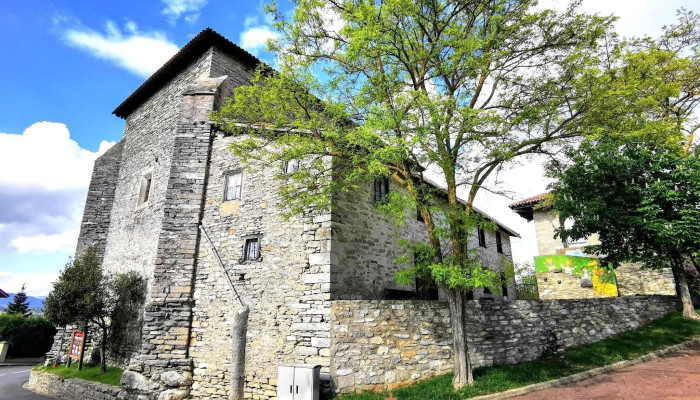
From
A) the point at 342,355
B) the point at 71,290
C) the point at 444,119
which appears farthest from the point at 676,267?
the point at 71,290

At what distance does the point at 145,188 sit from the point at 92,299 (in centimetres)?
463

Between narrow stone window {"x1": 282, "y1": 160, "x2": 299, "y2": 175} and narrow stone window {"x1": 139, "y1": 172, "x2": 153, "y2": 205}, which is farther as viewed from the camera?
narrow stone window {"x1": 139, "y1": 172, "x2": 153, "y2": 205}

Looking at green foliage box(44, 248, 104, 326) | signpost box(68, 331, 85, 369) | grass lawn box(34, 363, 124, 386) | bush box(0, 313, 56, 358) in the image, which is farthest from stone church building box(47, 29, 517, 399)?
bush box(0, 313, 56, 358)

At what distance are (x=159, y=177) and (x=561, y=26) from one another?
13.9m

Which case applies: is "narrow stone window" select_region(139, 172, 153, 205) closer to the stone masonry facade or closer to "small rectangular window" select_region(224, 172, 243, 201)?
the stone masonry facade

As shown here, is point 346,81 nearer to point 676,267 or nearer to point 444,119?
point 444,119

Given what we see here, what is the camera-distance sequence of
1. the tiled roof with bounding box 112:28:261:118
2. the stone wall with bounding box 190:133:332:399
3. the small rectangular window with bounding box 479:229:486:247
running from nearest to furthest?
the stone wall with bounding box 190:133:332:399
the tiled roof with bounding box 112:28:261:118
the small rectangular window with bounding box 479:229:486:247

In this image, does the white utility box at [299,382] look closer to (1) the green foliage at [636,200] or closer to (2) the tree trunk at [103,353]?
(2) the tree trunk at [103,353]

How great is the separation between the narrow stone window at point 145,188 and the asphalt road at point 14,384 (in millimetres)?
7619

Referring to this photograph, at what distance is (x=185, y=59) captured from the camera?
15.2m

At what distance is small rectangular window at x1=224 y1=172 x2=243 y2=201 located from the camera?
11.0m

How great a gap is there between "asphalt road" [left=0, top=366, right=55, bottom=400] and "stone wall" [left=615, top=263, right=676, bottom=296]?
2435 cm

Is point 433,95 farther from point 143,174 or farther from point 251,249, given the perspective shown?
point 143,174

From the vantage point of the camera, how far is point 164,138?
564 inches
